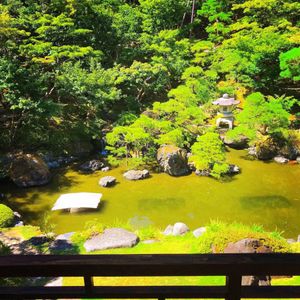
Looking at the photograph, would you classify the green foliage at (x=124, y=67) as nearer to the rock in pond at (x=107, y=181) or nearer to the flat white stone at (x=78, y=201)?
the rock in pond at (x=107, y=181)

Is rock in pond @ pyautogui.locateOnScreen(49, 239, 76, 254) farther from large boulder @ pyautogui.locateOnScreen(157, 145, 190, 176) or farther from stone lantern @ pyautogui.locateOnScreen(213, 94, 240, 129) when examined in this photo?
stone lantern @ pyautogui.locateOnScreen(213, 94, 240, 129)

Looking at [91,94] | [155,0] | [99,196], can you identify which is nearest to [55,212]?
[99,196]

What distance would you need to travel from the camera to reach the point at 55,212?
11.8 meters

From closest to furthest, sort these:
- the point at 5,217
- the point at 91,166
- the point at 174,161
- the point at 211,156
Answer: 1. the point at 5,217
2. the point at 211,156
3. the point at 174,161
4. the point at 91,166

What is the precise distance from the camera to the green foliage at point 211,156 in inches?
537

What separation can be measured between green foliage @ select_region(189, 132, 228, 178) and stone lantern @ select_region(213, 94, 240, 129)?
287 cm

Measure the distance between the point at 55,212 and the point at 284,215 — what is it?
23.1ft

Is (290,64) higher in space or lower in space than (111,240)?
higher

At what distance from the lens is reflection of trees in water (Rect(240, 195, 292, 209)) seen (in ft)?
39.4

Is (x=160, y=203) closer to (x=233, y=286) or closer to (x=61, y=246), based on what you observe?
(x=61, y=246)

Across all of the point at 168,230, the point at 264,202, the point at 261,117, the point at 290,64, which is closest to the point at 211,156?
the point at 264,202

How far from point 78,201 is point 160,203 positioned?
8.95ft

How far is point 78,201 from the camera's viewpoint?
11406 mm

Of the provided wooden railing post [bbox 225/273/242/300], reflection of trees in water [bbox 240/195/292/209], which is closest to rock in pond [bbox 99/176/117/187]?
reflection of trees in water [bbox 240/195/292/209]
